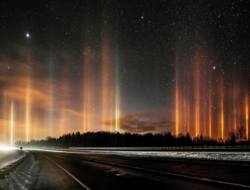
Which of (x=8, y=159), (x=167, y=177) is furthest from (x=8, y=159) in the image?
(x=167, y=177)

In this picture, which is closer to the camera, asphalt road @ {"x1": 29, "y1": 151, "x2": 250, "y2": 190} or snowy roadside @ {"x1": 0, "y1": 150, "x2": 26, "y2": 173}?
asphalt road @ {"x1": 29, "y1": 151, "x2": 250, "y2": 190}

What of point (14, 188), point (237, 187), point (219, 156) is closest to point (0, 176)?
point (14, 188)

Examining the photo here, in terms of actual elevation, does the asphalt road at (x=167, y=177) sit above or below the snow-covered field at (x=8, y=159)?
above

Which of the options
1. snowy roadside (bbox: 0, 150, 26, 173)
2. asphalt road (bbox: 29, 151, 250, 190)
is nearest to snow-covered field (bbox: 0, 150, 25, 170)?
snowy roadside (bbox: 0, 150, 26, 173)

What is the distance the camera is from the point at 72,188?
10547 millimetres

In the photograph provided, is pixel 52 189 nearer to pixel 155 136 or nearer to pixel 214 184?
pixel 214 184

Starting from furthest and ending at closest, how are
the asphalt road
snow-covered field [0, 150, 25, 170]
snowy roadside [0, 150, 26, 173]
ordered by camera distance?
snow-covered field [0, 150, 25, 170] < snowy roadside [0, 150, 26, 173] < the asphalt road

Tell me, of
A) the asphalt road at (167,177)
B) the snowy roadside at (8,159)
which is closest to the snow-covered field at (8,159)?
the snowy roadside at (8,159)

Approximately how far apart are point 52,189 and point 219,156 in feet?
67.8

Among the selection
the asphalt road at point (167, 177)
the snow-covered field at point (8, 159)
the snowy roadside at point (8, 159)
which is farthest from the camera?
the snow-covered field at point (8, 159)

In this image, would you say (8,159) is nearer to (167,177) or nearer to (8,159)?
(8,159)

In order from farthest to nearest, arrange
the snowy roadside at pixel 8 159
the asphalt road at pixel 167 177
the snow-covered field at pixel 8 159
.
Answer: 1. the snow-covered field at pixel 8 159
2. the snowy roadside at pixel 8 159
3. the asphalt road at pixel 167 177

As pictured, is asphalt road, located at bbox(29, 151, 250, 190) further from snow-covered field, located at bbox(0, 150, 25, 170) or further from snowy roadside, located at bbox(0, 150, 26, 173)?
snow-covered field, located at bbox(0, 150, 25, 170)

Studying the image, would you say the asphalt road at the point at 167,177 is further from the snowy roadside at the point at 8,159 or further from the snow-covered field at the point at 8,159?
the snow-covered field at the point at 8,159
